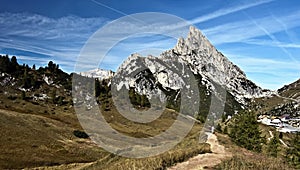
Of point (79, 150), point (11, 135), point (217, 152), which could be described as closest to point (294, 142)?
point (79, 150)

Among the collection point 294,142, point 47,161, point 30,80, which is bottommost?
point 47,161

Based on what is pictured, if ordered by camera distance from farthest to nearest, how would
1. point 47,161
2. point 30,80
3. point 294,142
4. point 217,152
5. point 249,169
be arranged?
point 30,80, point 294,142, point 47,161, point 217,152, point 249,169

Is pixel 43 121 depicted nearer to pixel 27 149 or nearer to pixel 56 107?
pixel 27 149

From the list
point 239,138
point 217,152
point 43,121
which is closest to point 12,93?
point 43,121

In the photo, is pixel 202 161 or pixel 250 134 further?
pixel 250 134

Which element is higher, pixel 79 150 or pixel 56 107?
pixel 56 107

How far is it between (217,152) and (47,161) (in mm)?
45389

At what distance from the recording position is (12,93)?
520 ft

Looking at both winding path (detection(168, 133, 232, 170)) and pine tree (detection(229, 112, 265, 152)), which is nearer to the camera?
winding path (detection(168, 133, 232, 170))

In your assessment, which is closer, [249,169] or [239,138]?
[249,169]

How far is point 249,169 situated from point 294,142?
67.3 m

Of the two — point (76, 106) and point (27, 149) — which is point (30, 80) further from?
point (27, 149)

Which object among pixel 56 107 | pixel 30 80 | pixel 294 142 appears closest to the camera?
pixel 294 142

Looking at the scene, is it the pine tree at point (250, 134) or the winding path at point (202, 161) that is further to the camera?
the pine tree at point (250, 134)
